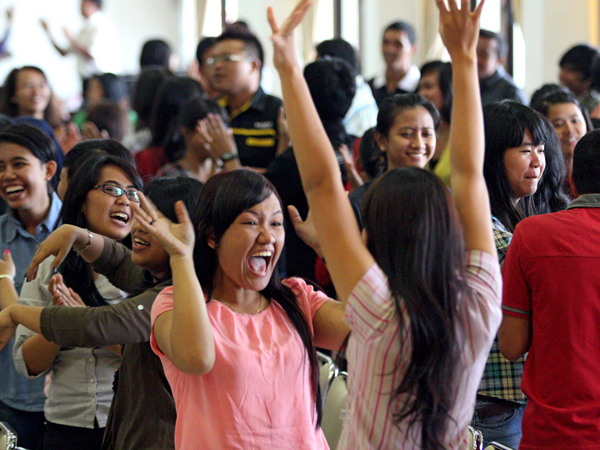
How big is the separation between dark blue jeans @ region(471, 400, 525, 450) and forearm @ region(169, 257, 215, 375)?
900mm

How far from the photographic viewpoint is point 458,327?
49.7 inches

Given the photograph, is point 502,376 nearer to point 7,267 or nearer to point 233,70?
point 7,267

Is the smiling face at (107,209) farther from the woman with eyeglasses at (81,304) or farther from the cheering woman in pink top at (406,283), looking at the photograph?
the cheering woman in pink top at (406,283)

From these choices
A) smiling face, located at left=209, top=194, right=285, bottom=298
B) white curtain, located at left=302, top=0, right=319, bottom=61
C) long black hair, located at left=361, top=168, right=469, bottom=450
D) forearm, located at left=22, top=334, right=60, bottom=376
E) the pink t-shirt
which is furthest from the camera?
white curtain, located at left=302, top=0, right=319, bottom=61

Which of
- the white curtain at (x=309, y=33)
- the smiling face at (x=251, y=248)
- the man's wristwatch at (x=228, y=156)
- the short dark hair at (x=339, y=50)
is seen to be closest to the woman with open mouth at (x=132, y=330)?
the smiling face at (x=251, y=248)

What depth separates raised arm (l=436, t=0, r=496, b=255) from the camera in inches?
52.4

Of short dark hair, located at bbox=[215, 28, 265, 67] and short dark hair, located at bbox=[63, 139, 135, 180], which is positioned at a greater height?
short dark hair, located at bbox=[215, 28, 265, 67]

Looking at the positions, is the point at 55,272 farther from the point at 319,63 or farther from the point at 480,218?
the point at 319,63

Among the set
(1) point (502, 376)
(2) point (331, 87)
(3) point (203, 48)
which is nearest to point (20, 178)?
(2) point (331, 87)

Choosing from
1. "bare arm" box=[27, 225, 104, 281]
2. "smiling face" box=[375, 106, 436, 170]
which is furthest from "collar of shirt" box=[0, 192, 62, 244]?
"smiling face" box=[375, 106, 436, 170]

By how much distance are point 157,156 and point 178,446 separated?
92.1 inches

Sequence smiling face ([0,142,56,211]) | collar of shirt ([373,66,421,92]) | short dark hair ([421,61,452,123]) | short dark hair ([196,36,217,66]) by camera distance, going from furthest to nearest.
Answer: short dark hair ([196,36,217,66]) < collar of shirt ([373,66,421,92]) < short dark hair ([421,61,452,123]) < smiling face ([0,142,56,211])

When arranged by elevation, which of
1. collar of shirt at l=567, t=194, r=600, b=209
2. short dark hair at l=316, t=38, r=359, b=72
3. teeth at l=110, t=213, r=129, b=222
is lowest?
teeth at l=110, t=213, r=129, b=222

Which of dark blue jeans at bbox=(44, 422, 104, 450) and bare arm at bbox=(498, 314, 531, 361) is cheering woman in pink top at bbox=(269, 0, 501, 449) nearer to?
bare arm at bbox=(498, 314, 531, 361)
